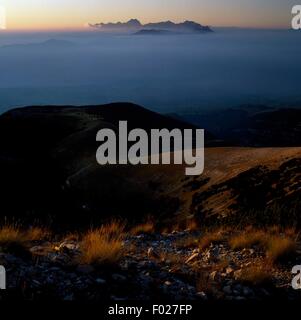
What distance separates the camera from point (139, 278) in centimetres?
930

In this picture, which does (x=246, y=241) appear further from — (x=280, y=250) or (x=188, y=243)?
(x=188, y=243)

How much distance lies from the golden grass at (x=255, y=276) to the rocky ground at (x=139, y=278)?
0.09 ft

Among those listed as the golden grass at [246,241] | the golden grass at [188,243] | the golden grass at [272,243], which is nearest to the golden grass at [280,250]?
the golden grass at [272,243]

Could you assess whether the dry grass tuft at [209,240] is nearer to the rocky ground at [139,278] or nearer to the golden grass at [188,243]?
the golden grass at [188,243]

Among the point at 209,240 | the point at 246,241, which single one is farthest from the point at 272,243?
the point at 209,240

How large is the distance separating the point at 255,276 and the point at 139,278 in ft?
7.04

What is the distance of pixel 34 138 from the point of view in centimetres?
9475

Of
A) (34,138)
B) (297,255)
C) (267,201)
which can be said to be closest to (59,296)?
(297,255)

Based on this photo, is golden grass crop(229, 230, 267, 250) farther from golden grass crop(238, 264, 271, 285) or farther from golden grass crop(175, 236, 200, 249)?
golden grass crop(238, 264, 271, 285)

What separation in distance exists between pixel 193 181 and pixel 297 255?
34999 mm

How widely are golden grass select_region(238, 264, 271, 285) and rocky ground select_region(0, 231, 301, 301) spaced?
3cm

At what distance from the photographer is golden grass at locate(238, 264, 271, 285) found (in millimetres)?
9320

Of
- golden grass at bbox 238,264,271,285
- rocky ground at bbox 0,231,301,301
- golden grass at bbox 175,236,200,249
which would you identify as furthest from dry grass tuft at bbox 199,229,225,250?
golden grass at bbox 238,264,271,285
